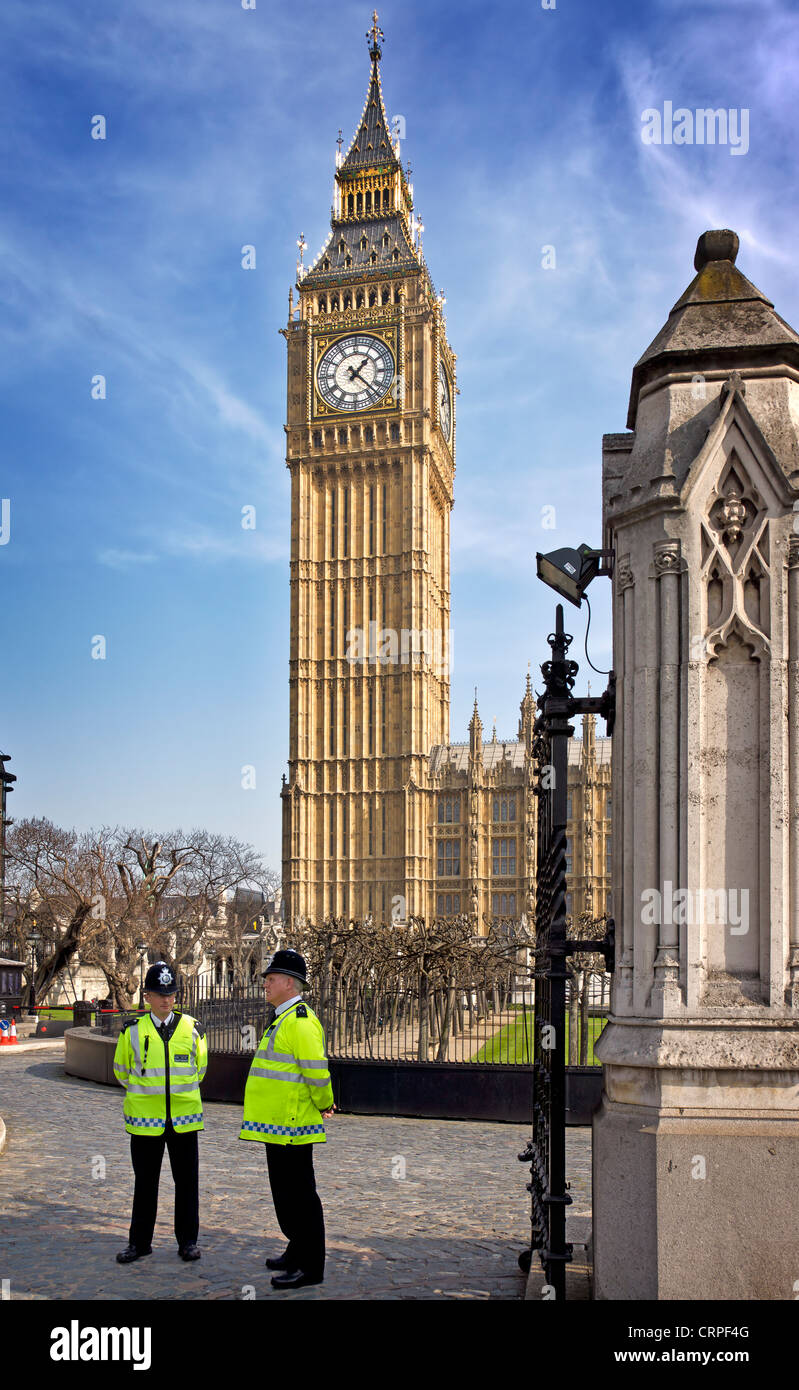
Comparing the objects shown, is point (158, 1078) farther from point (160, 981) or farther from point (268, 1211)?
point (268, 1211)

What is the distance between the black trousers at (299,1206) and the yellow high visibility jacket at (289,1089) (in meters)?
0.08

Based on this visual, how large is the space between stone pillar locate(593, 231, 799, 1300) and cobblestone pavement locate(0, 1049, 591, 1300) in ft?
5.87

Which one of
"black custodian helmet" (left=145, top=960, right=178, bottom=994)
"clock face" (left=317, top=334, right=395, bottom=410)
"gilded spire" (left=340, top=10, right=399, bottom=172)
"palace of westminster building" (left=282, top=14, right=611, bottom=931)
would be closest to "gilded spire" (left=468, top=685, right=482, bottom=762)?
"palace of westminster building" (left=282, top=14, right=611, bottom=931)

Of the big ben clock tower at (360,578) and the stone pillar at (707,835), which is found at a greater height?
the big ben clock tower at (360,578)

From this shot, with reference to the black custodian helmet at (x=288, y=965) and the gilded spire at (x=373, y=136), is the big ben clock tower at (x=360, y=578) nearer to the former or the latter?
the gilded spire at (x=373, y=136)

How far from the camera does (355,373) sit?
70812 millimetres

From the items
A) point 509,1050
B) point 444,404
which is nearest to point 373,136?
point 444,404

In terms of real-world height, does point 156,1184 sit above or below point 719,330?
below

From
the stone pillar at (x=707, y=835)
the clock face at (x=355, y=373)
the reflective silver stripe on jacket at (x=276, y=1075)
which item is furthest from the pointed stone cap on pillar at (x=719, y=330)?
the clock face at (x=355, y=373)

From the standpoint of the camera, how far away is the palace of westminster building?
66.1 meters

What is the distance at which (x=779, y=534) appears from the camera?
4.55 meters

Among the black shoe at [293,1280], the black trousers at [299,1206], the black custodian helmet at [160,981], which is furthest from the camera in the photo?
the black custodian helmet at [160,981]

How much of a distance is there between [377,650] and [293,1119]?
211 feet

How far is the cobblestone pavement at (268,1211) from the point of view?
5.99 m
